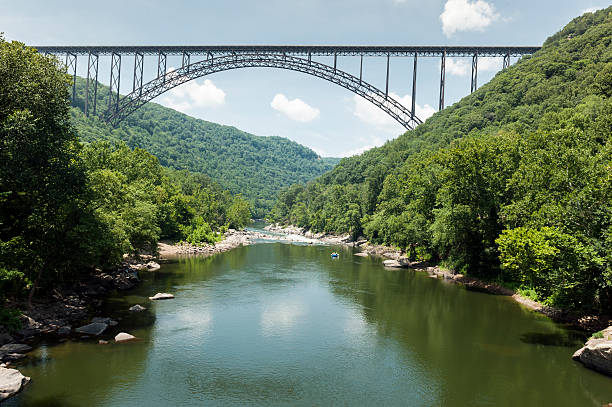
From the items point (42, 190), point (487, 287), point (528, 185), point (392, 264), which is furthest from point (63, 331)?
point (392, 264)

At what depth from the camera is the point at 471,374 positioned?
14.7m

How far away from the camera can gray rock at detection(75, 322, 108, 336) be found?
56.2ft

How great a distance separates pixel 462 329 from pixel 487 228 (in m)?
11.3

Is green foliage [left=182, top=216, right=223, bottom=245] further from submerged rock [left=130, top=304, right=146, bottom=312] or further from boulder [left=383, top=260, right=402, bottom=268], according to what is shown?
submerged rock [left=130, top=304, right=146, bottom=312]

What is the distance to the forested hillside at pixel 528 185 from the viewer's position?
1802 centimetres

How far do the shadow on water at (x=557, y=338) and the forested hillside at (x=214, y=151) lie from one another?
282ft

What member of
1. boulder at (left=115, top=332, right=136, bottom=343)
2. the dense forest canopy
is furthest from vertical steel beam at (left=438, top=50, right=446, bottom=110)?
boulder at (left=115, top=332, right=136, bottom=343)

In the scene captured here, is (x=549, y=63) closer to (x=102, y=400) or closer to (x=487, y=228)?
(x=487, y=228)

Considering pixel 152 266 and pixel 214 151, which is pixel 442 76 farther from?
pixel 214 151

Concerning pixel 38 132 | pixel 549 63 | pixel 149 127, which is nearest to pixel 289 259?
pixel 38 132

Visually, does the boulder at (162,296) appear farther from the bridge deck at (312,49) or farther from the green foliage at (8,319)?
the bridge deck at (312,49)

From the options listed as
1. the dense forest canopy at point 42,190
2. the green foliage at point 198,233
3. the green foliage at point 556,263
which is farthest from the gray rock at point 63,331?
the green foliage at point 198,233

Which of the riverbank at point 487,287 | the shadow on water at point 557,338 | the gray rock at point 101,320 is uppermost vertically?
the riverbank at point 487,287

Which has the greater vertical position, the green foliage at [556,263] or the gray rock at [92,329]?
the green foliage at [556,263]
